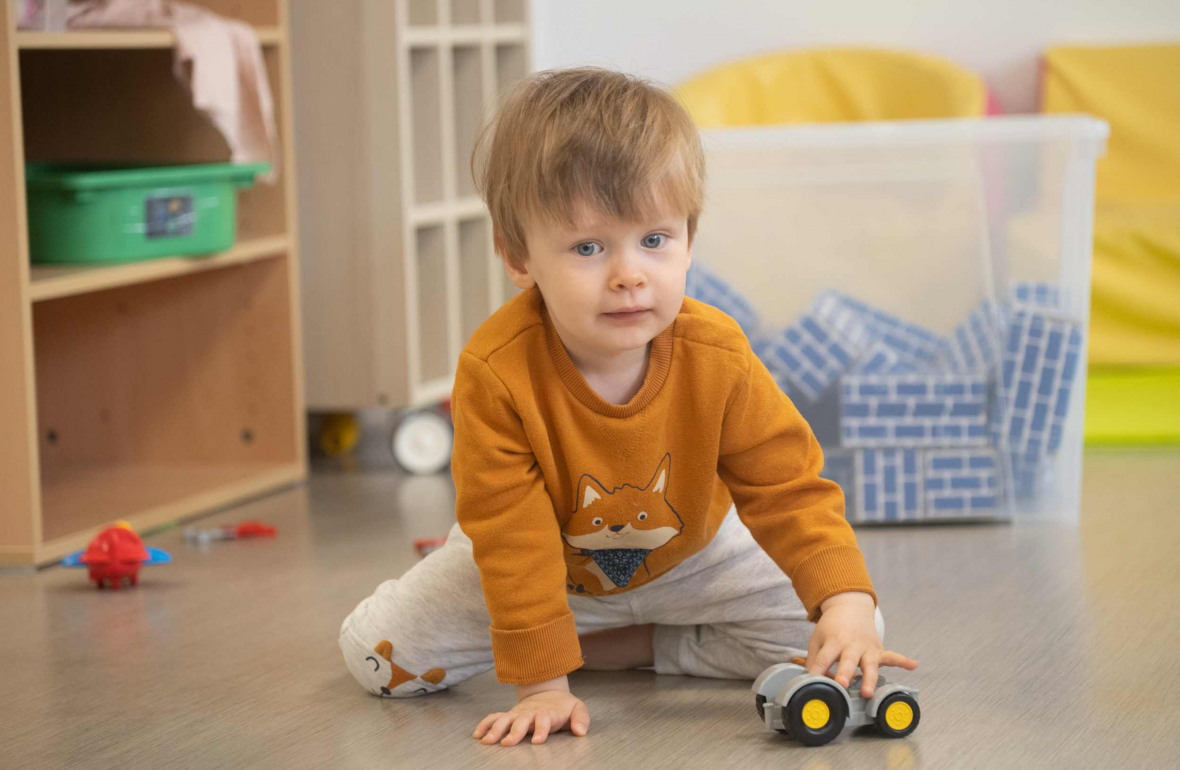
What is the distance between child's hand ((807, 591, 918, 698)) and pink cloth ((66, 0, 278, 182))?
3.72 feet

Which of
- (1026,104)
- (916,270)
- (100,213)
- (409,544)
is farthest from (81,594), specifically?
(1026,104)

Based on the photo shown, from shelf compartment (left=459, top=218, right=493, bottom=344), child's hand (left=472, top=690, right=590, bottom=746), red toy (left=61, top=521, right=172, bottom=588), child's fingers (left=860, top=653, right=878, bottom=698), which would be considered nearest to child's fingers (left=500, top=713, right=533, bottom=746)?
child's hand (left=472, top=690, right=590, bottom=746)

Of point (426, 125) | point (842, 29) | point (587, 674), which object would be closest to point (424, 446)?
point (426, 125)

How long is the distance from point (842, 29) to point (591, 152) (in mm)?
1929

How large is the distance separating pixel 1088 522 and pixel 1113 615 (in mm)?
399

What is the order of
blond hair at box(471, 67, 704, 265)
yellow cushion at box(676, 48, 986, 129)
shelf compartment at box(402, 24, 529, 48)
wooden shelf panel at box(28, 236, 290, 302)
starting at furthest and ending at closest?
yellow cushion at box(676, 48, 986, 129), shelf compartment at box(402, 24, 529, 48), wooden shelf panel at box(28, 236, 290, 302), blond hair at box(471, 67, 704, 265)

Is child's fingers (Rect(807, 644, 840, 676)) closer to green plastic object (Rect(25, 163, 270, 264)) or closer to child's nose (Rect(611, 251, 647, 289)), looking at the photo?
child's nose (Rect(611, 251, 647, 289))

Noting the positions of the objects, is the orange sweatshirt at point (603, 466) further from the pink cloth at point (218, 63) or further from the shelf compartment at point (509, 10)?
the shelf compartment at point (509, 10)

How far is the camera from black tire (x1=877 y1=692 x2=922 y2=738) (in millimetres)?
956

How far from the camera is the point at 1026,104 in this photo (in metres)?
2.65

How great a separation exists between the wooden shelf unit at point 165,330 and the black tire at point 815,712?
115 cm

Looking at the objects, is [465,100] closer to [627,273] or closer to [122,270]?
[122,270]

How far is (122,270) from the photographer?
1.69m

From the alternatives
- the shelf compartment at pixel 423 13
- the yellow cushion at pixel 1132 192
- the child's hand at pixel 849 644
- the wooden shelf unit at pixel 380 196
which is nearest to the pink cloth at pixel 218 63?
the wooden shelf unit at pixel 380 196
